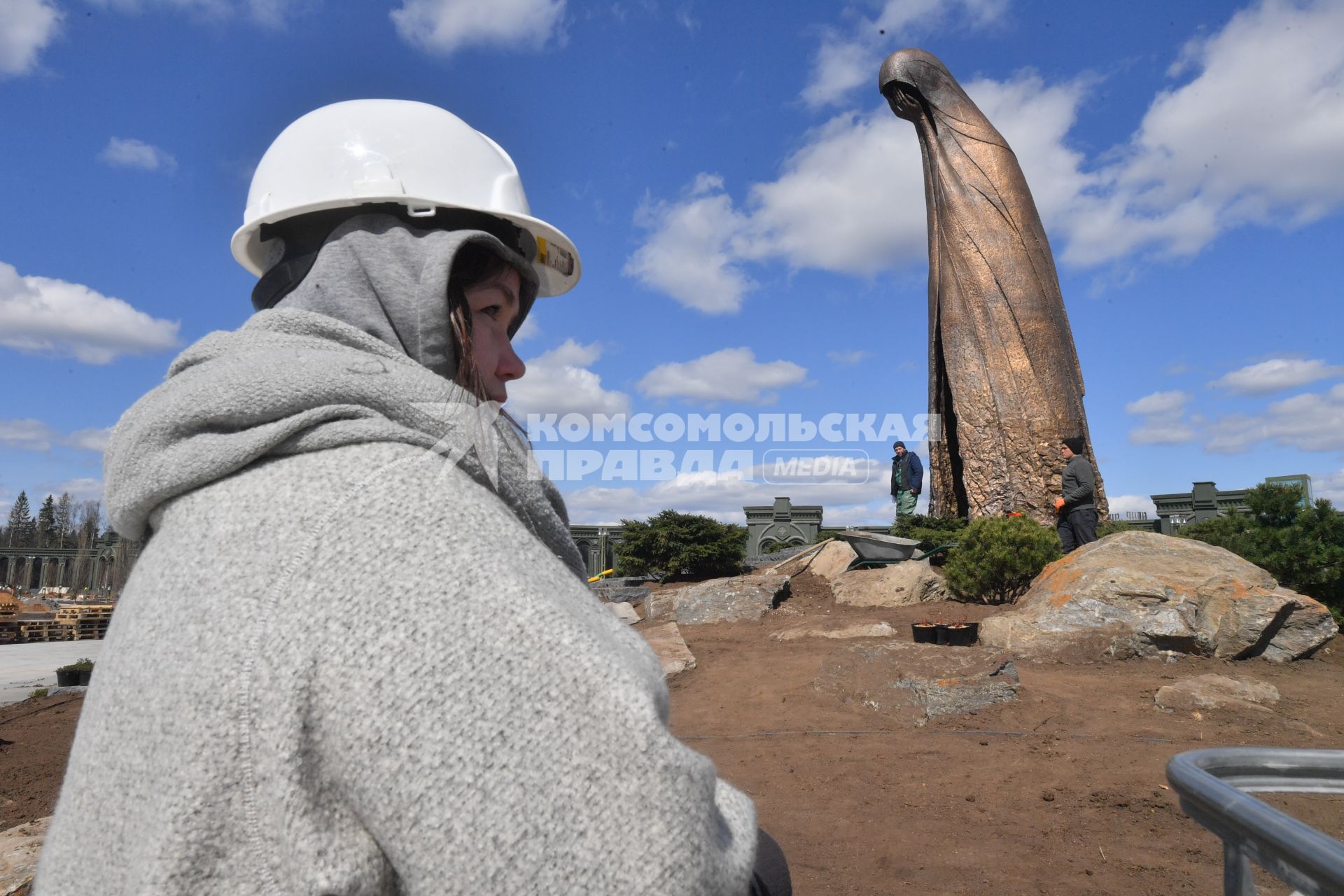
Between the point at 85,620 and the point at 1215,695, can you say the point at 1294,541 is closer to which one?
the point at 1215,695

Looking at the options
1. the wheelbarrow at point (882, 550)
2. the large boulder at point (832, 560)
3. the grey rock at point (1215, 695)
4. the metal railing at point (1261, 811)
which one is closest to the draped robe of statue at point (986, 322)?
the wheelbarrow at point (882, 550)

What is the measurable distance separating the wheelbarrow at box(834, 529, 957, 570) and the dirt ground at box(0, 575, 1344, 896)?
4.16 metres

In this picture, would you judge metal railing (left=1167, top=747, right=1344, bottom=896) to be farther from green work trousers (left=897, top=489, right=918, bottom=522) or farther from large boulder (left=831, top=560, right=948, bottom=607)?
green work trousers (left=897, top=489, right=918, bottom=522)

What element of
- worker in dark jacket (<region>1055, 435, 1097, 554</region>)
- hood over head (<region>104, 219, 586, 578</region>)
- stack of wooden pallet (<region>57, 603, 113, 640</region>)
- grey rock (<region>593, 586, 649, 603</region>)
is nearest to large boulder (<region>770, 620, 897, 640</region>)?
grey rock (<region>593, 586, 649, 603</region>)

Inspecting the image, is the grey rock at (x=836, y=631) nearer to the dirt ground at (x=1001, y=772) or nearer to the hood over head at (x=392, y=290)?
the dirt ground at (x=1001, y=772)

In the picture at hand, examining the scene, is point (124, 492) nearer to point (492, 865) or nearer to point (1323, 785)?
point (492, 865)

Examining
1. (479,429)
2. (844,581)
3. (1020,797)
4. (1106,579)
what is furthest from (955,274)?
(479,429)

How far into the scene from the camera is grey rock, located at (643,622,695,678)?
21.5 feet

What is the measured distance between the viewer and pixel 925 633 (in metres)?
6.55

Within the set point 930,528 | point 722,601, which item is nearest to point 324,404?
point 722,601

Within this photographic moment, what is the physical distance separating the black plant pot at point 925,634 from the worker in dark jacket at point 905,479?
7.63 metres

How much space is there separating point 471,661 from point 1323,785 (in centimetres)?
177

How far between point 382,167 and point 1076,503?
1050 centimetres

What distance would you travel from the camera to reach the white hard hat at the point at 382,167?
140 centimetres
